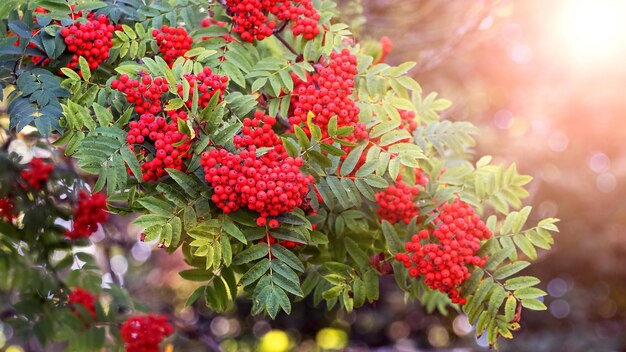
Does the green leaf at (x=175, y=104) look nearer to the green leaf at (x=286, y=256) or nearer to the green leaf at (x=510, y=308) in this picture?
the green leaf at (x=286, y=256)

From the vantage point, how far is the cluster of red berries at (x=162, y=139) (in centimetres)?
179

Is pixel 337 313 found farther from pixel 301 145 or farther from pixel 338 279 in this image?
pixel 301 145

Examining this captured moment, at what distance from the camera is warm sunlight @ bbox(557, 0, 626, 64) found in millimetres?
5070

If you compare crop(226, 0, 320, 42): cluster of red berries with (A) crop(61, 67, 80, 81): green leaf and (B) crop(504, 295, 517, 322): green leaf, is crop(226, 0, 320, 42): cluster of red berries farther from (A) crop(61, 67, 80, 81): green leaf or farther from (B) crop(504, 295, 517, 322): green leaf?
(B) crop(504, 295, 517, 322): green leaf

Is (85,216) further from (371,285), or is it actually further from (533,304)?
(533,304)

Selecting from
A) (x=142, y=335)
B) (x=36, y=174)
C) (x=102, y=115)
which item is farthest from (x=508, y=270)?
(x=36, y=174)

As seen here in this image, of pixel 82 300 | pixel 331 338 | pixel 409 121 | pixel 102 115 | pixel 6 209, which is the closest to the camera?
pixel 102 115

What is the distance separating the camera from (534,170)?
15.5 ft

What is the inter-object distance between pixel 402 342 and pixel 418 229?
3422 millimetres

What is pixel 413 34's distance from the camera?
4.49 m

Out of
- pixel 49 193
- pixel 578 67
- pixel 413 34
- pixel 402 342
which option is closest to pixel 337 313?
pixel 402 342

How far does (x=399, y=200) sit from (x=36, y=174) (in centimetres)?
150

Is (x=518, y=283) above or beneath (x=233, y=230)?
above

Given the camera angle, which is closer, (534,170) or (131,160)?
(131,160)
